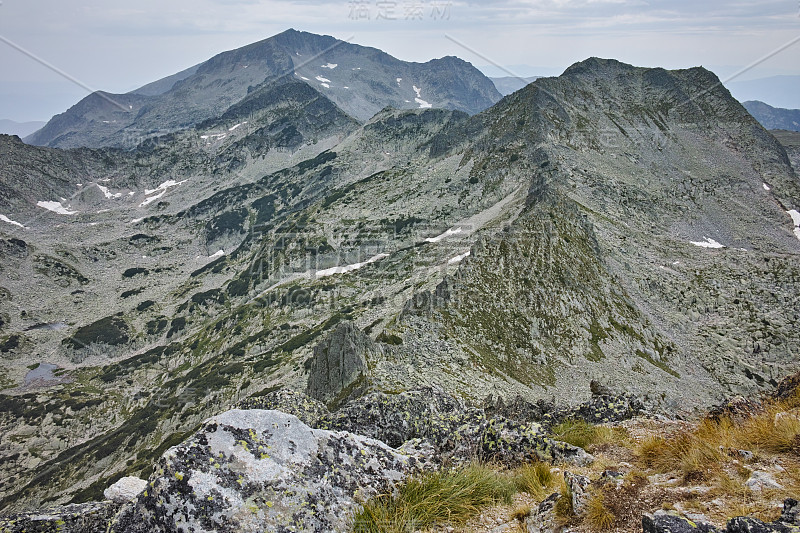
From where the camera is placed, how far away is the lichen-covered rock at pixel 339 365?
145 feet

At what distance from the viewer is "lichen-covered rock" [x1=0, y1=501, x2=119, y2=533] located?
27.0 ft

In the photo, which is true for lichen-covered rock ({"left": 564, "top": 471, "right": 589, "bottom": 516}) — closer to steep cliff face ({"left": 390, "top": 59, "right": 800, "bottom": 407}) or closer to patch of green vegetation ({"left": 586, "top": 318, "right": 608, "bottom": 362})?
steep cliff face ({"left": 390, "top": 59, "right": 800, "bottom": 407})

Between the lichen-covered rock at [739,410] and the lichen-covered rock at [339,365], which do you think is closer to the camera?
the lichen-covered rock at [739,410]

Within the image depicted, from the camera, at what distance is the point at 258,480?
269 inches

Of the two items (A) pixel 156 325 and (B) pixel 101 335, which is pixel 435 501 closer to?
(A) pixel 156 325

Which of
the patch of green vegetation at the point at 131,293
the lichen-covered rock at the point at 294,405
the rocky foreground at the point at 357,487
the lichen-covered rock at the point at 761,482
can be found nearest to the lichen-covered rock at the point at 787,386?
the rocky foreground at the point at 357,487

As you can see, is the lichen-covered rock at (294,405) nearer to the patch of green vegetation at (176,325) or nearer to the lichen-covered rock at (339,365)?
the lichen-covered rock at (339,365)

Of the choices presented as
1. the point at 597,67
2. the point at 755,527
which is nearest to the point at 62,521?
the point at 755,527

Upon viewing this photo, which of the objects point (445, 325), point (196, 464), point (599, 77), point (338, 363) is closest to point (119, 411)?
point (338, 363)

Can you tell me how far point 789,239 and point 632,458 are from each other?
12799 cm

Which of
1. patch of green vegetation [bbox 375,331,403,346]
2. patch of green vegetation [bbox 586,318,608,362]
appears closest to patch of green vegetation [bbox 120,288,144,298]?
patch of green vegetation [bbox 375,331,403,346]

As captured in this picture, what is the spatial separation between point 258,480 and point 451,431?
697 cm

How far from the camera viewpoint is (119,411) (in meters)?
122

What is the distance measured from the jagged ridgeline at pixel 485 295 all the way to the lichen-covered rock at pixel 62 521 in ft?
82.1
